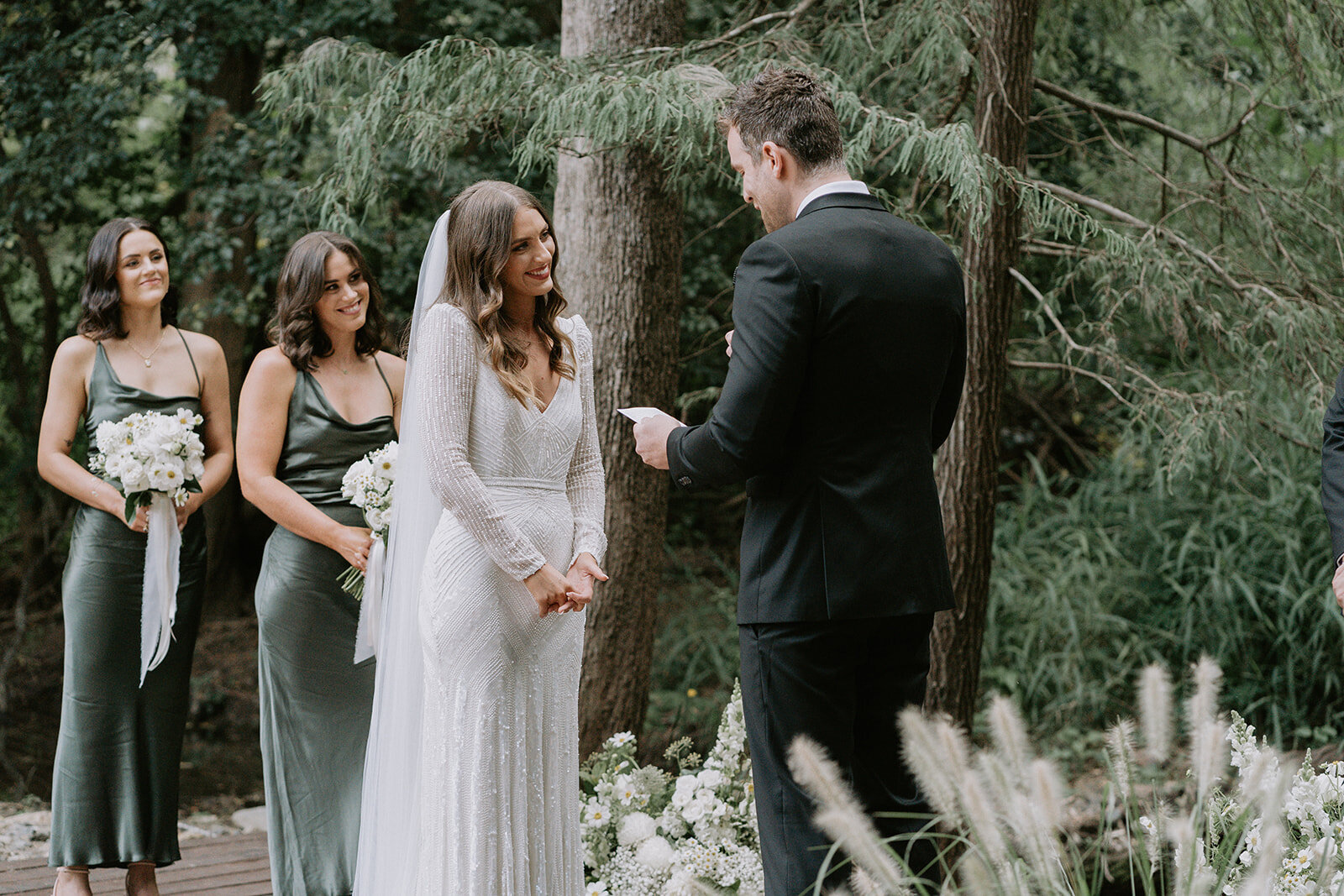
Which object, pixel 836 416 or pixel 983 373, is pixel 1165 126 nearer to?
pixel 983 373

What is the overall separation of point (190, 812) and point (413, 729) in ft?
13.2

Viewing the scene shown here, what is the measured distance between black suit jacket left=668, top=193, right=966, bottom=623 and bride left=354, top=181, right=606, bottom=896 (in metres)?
0.39

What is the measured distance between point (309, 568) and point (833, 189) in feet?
5.58

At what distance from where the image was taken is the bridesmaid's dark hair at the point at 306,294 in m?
3.09

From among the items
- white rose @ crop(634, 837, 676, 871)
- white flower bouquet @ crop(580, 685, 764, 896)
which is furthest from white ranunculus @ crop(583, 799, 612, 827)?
white rose @ crop(634, 837, 676, 871)

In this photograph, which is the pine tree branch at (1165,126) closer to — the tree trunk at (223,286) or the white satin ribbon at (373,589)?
the white satin ribbon at (373,589)

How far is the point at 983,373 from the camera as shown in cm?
383

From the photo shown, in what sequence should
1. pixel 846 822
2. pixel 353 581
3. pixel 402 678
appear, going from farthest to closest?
pixel 353 581
pixel 402 678
pixel 846 822

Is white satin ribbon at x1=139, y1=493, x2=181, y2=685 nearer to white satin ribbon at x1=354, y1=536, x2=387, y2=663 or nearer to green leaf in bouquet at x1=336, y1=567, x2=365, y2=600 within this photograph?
green leaf in bouquet at x1=336, y1=567, x2=365, y2=600

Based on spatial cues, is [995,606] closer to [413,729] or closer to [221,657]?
[413,729]

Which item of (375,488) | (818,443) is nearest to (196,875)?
(375,488)

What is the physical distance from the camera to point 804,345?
6.94 feet

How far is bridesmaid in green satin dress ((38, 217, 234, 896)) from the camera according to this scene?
10.5 ft

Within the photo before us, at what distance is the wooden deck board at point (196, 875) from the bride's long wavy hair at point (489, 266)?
6.01 ft
